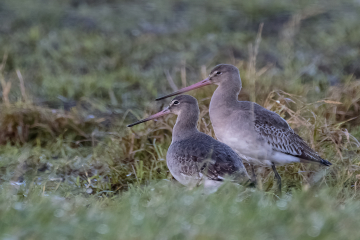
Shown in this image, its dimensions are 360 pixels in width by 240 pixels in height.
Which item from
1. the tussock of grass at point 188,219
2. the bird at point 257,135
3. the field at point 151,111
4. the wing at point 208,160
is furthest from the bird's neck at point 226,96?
the tussock of grass at point 188,219

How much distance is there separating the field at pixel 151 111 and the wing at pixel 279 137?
0.66 feet

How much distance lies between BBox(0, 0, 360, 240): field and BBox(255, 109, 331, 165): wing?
20 cm

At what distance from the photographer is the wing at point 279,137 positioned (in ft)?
14.7

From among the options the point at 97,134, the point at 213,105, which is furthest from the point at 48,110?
the point at 213,105

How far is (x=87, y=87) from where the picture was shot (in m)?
7.10

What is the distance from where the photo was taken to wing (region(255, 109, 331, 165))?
448 centimetres

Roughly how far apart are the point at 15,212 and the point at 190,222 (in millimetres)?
988

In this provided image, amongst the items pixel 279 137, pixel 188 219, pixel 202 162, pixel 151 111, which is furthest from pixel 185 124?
pixel 188 219

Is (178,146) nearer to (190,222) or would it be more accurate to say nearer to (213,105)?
(213,105)

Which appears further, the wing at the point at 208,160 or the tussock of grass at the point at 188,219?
the wing at the point at 208,160

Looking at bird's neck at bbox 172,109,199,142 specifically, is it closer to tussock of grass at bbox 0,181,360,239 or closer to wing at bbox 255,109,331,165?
wing at bbox 255,109,331,165

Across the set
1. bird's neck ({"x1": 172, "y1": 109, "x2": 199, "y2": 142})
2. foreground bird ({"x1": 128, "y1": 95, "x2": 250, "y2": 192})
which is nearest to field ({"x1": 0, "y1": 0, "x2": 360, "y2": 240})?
foreground bird ({"x1": 128, "y1": 95, "x2": 250, "y2": 192})

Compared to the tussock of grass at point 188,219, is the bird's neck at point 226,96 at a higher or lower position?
lower

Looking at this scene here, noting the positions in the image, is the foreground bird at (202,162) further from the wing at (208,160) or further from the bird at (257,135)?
the bird at (257,135)
